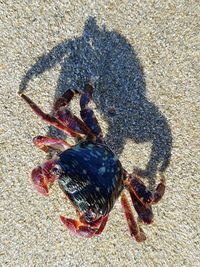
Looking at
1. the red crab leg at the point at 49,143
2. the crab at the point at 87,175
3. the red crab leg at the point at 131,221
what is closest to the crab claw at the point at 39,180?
the crab at the point at 87,175

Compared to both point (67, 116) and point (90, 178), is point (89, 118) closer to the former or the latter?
point (67, 116)

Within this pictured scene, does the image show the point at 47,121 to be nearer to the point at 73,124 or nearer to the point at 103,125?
the point at 73,124

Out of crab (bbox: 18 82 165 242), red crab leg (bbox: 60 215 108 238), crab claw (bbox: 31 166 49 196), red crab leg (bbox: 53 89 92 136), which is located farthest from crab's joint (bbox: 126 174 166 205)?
crab claw (bbox: 31 166 49 196)

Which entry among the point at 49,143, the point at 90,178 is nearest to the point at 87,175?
the point at 90,178

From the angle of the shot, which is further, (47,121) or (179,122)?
(179,122)

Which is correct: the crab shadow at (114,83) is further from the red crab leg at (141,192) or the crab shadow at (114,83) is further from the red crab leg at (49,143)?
the red crab leg at (49,143)

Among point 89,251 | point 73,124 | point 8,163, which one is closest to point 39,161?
point 8,163

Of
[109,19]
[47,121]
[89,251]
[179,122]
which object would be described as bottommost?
[89,251]

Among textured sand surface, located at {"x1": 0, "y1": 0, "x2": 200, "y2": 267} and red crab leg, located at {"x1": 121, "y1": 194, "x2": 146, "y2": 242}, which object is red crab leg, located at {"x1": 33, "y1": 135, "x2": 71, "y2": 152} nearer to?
textured sand surface, located at {"x1": 0, "y1": 0, "x2": 200, "y2": 267}
